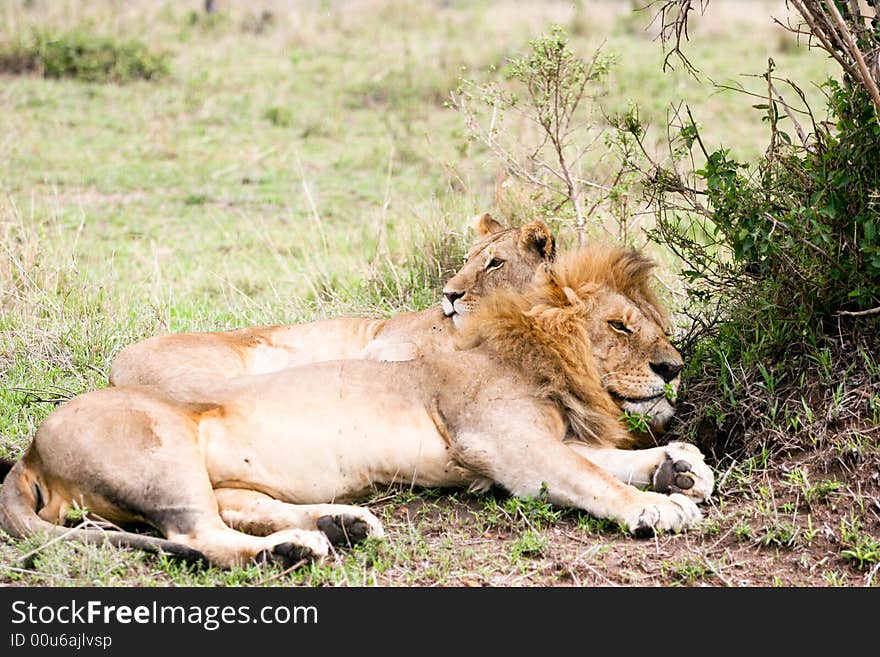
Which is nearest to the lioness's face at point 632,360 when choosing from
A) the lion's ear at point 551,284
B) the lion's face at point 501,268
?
the lion's ear at point 551,284

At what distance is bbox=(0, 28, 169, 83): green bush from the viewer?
1299 cm

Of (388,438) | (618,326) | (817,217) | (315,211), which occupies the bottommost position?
(315,211)

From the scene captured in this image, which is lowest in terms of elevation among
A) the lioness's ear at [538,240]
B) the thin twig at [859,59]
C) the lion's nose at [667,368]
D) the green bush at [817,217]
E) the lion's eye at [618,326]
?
the lion's nose at [667,368]

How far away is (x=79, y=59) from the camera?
1306 cm

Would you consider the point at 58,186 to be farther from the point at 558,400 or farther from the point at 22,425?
the point at 558,400

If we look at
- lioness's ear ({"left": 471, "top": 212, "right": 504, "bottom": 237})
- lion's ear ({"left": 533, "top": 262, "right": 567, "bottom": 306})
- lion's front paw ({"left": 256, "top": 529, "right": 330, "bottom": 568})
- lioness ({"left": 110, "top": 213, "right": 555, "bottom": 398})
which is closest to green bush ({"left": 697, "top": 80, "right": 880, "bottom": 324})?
lion's ear ({"left": 533, "top": 262, "right": 567, "bottom": 306})

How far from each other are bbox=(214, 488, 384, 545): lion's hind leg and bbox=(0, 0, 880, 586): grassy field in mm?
71

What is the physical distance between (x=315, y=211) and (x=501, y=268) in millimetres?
2972

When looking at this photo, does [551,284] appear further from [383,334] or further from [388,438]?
[383,334]

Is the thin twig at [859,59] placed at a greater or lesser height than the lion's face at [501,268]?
greater

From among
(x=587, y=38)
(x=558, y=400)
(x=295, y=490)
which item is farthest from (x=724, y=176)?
(x=587, y=38)

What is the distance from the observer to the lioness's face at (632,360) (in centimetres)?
427

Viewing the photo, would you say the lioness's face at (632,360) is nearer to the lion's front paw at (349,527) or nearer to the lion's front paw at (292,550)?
the lion's front paw at (349,527)

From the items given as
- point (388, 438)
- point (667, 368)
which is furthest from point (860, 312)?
point (388, 438)
